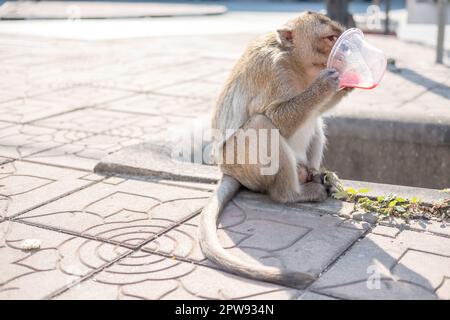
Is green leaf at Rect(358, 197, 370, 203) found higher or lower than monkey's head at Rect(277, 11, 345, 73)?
lower

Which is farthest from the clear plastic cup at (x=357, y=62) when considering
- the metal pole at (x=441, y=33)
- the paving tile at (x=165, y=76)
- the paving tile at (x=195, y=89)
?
the metal pole at (x=441, y=33)

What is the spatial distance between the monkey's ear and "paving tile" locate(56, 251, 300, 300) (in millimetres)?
1504

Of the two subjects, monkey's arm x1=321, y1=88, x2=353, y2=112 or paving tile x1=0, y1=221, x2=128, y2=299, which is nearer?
paving tile x1=0, y1=221, x2=128, y2=299

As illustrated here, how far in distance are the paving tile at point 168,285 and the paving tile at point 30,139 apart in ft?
7.01

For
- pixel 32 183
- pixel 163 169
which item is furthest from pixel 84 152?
pixel 163 169

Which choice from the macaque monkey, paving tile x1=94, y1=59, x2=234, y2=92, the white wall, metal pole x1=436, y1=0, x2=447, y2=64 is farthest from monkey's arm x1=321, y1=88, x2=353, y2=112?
the white wall

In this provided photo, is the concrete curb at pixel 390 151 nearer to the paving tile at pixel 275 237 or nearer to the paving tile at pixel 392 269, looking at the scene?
the paving tile at pixel 275 237

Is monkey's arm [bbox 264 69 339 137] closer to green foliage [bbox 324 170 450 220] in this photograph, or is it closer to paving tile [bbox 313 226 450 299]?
green foliage [bbox 324 170 450 220]

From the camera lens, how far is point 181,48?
10.6 meters

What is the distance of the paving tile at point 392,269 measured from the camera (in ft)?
9.14

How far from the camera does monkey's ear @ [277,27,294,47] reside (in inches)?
148

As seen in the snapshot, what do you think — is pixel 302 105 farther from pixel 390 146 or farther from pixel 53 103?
pixel 53 103

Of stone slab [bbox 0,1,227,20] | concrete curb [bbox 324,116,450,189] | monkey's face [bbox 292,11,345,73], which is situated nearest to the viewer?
monkey's face [bbox 292,11,345,73]

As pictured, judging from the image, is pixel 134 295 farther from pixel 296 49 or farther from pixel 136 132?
pixel 136 132
